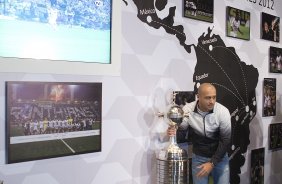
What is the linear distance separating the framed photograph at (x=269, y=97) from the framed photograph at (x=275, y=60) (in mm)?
127

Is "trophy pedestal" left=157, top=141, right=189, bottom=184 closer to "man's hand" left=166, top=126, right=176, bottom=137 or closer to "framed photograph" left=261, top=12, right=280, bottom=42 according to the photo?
"man's hand" left=166, top=126, right=176, bottom=137

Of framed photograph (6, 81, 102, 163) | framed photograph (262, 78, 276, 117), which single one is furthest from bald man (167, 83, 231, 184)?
framed photograph (262, 78, 276, 117)

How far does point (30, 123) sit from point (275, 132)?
2.91 meters

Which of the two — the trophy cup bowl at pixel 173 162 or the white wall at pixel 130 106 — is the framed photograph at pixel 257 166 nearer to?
the white wall at pixel 130 106

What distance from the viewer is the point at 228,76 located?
3115mm

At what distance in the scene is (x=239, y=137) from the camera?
3258mm

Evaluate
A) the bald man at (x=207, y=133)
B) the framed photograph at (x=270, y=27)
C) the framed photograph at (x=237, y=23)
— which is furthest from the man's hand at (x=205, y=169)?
the framed photograph at (x=270, y=27)

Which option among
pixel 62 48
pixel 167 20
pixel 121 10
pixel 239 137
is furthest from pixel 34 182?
pixel 239 137

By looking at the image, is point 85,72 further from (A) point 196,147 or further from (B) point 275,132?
(B) point 275,132

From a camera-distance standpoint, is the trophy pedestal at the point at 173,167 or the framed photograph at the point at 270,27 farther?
the framed photograph at the point at 270,27

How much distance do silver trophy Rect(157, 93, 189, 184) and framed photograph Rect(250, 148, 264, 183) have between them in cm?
140

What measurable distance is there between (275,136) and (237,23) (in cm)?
145

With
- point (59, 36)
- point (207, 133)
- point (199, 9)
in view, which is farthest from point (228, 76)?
point (59, 36)

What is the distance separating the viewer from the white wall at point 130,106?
1941 millimetres
